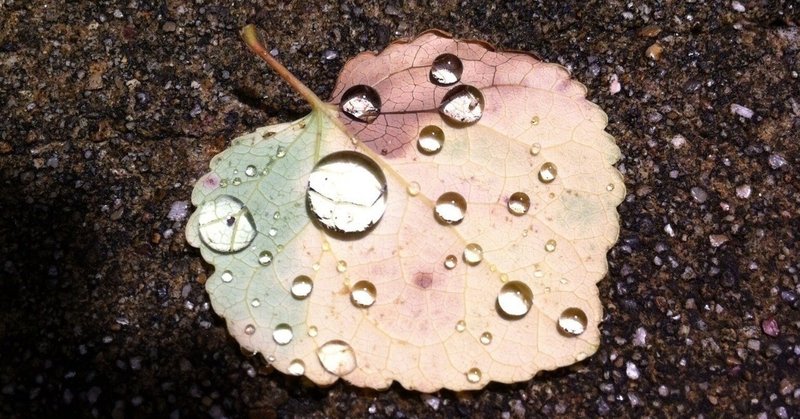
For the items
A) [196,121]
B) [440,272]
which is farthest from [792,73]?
[196,121]

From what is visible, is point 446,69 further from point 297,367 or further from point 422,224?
point 297,367

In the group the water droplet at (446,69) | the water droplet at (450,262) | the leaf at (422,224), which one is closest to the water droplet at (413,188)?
the leaf at (422,224)

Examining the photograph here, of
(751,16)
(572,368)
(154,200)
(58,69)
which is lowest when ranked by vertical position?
(572,368)

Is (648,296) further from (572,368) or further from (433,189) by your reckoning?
(433,189)

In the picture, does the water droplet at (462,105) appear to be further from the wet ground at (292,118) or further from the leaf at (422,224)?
the wet ground at (292,118)

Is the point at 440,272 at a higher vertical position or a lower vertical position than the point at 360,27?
lower
